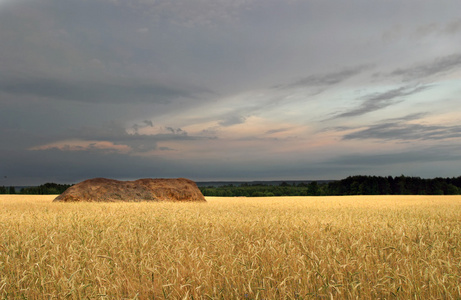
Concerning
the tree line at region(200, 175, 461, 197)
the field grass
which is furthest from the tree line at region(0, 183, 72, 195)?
the field grass

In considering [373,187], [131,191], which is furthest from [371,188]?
[131,191]

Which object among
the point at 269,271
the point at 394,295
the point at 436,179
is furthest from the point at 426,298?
the point at 436,179

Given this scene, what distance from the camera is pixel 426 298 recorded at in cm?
315

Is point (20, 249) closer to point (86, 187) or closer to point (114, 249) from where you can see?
point (114, 249)

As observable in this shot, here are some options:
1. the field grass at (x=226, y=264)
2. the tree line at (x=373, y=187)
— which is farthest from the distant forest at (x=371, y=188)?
the field grass at (x=226, y=264)

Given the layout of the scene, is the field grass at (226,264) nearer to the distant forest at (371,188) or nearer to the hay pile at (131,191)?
the hay pile at (131,191)

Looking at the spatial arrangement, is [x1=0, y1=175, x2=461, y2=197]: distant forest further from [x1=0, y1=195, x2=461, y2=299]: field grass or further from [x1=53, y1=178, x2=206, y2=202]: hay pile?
[x1=0, y1=195, x2=461, y2=299]: field grass

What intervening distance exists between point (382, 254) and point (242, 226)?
9.19ft

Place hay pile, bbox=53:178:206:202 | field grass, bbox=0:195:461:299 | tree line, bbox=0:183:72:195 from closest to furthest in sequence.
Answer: field grass, bbox=0:195:461:299
hay pile, bbox=53:178:206:202
tree line, bbox=0:183:72:195

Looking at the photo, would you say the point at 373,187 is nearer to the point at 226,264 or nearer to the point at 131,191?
the point at 131,191

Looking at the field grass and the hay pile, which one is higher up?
the hay pile

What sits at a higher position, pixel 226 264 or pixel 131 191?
pixel 131 191

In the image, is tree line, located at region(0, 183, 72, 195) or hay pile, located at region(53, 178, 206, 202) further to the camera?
tree line, located at region(0, 183, 72, 195)

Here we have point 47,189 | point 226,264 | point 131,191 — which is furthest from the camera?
point 47,189
